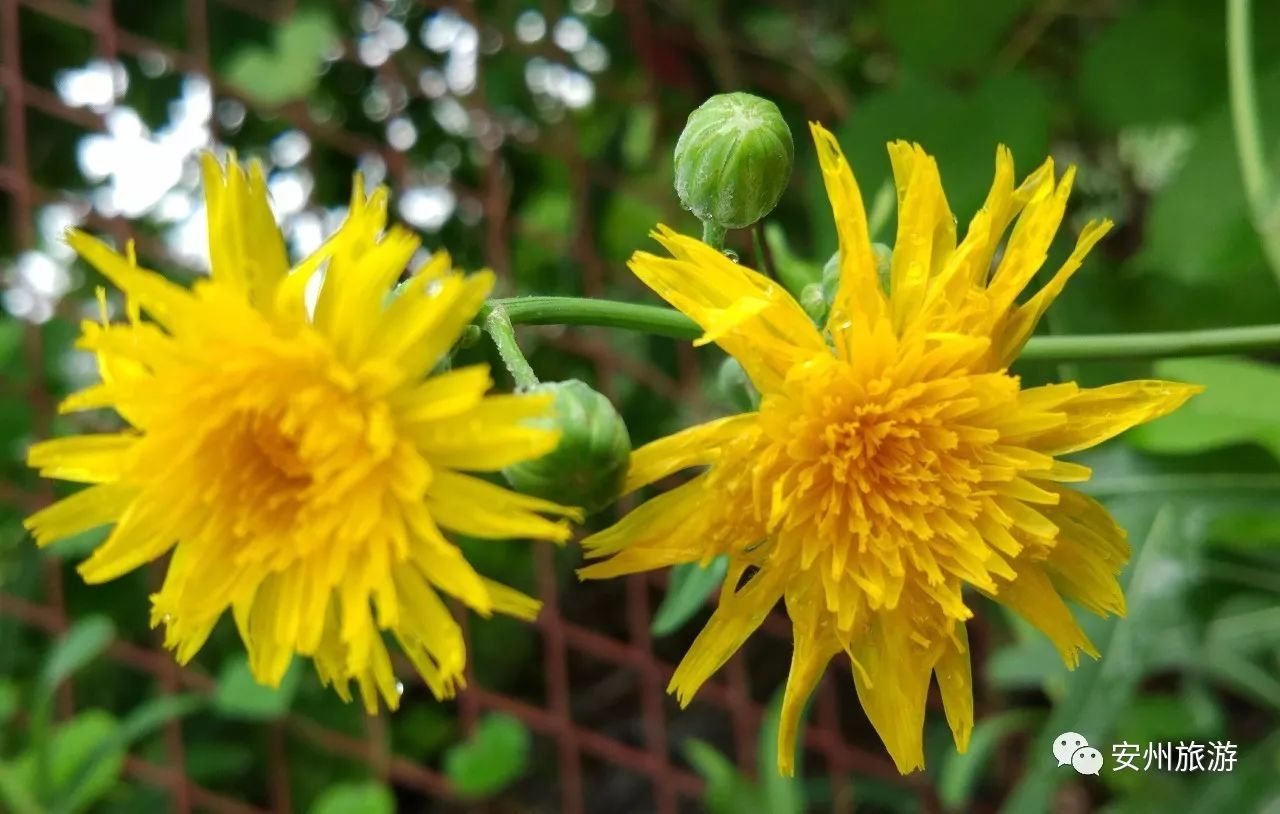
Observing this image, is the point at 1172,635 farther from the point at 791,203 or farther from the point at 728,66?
the point at 728,66

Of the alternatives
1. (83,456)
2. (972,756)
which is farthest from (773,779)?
(83,456)

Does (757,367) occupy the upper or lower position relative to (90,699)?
upper

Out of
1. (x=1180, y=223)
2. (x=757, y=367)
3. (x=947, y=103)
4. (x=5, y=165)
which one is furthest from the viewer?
(x=5, y=165)

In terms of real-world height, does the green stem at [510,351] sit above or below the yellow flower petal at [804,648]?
above

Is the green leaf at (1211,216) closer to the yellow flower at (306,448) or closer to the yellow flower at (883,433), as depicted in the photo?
the yellow flower at (883,433)

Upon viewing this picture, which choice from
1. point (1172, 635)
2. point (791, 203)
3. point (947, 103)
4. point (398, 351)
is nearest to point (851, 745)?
point (1172, 635)

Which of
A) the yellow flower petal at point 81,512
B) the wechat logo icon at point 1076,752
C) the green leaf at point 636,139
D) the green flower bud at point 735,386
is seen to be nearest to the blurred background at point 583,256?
the green leaf at point 636,139
